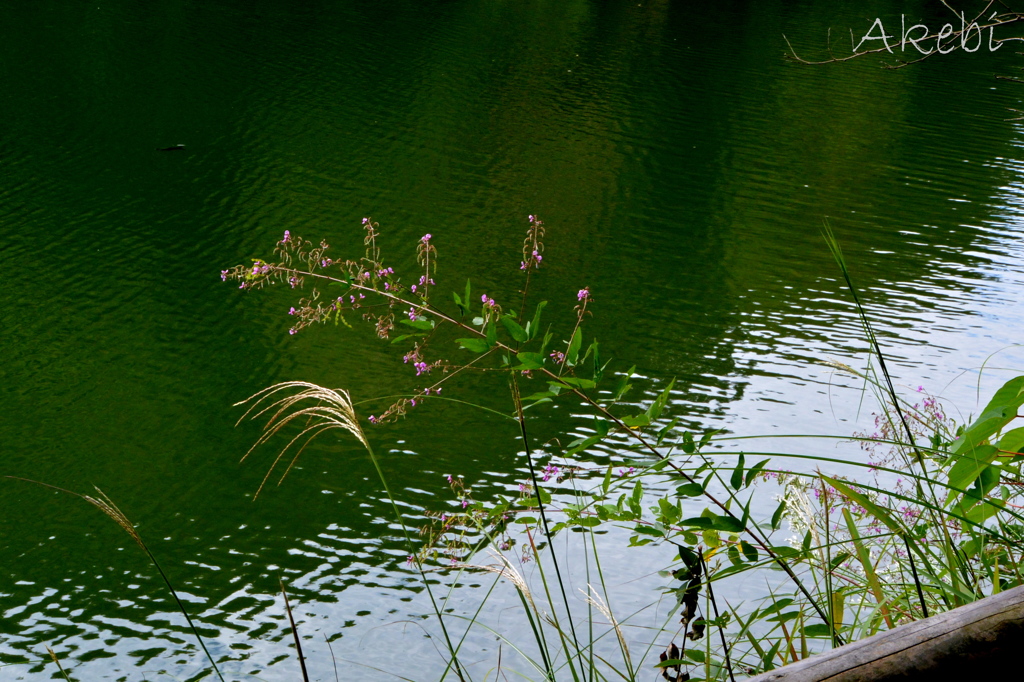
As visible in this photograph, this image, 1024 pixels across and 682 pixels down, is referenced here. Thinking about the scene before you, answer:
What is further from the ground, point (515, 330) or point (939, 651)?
point (515, 330)

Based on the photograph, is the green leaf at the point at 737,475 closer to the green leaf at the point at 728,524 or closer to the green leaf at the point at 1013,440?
the green leaf at the point at 728,524

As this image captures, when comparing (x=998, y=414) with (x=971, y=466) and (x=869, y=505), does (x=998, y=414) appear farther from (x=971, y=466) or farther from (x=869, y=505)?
(x=869, y=505)

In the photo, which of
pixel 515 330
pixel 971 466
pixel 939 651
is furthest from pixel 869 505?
pixel 515 330

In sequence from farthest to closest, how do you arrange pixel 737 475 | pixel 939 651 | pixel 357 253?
pixel 357 253 < pixel 737 475 < pixel 939 651

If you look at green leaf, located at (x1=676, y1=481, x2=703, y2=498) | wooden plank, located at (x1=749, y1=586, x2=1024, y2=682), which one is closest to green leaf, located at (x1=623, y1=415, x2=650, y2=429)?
green leaf, located at (x1=676, y1=481, x2=703, y2=498)

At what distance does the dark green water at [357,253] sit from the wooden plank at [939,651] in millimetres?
1776

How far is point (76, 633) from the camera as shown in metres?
3.55

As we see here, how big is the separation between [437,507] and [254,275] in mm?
2591

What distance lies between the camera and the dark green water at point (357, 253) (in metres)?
3.93

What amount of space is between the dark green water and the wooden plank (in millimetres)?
1776

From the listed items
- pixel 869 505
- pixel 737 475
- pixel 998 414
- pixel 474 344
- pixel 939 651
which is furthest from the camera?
pixel 474 344

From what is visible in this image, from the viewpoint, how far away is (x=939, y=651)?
2.76ft

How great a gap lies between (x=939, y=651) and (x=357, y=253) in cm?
655

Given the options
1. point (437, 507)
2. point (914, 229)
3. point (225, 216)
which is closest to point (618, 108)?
point (914, 229)
